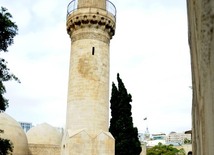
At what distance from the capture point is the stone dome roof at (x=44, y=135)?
72.7ft

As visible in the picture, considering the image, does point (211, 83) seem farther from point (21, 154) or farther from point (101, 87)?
point (21, 154)

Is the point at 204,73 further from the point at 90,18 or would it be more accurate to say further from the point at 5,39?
the point at 90,18

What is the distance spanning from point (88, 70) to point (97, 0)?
383 centimetres

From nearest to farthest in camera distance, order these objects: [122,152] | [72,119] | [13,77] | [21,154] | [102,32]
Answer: [13,77], [72,119], [102,32], [122,152], [21,154]

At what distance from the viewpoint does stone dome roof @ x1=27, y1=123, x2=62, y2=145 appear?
2216cm

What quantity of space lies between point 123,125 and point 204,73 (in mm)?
16168

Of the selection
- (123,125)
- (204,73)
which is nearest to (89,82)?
(123,125)

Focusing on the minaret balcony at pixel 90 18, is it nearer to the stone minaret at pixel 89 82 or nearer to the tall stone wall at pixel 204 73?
the stone minaret at pixel 89 82

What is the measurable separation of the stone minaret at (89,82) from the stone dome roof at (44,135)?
8794 millimetres

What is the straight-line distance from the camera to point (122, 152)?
52.0ft

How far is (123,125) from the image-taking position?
1661 cm

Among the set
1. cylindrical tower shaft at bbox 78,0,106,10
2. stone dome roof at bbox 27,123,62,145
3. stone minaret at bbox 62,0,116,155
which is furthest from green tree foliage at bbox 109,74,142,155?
stone dome roof at bbox 27,123,62,145


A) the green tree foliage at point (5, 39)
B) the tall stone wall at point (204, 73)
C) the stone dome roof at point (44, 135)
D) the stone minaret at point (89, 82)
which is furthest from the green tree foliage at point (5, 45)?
the stone dome roof at point (44, 135)

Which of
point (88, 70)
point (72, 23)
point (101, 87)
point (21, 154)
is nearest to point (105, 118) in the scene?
point (101, 87)
